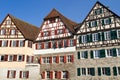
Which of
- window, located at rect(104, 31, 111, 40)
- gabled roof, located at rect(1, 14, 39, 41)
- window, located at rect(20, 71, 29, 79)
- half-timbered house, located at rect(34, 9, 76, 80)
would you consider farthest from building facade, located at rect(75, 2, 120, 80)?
gabled roof, located at rect(1, 14, 39, 41)

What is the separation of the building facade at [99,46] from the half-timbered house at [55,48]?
1867 millimetres

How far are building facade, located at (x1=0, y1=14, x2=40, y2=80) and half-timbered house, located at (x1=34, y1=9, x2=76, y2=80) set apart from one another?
6.64 ft

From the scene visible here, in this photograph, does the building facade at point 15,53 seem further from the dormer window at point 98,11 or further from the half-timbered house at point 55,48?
the dormer window at point 98,11

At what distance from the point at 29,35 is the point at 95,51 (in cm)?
1664

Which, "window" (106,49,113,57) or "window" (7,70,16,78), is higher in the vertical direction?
"window" (106,49,113,57)

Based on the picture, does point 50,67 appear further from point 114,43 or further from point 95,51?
point 114,43

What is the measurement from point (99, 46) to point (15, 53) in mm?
18216

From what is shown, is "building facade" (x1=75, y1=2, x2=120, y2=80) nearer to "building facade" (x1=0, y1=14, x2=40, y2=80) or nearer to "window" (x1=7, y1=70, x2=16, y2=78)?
"building facade" (x1=0, y1=14, x2=40, y2=80)

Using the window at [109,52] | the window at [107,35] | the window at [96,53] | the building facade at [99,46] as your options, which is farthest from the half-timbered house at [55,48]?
the window at [109,52]

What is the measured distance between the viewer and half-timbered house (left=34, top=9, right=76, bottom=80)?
35794mm

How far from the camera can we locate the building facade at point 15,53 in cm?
3750

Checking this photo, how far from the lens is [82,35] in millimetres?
35094

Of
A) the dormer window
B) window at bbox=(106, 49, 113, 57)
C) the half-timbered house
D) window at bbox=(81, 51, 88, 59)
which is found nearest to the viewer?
window at bbox=(106, 49, 113, 57)

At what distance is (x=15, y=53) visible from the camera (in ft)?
126
